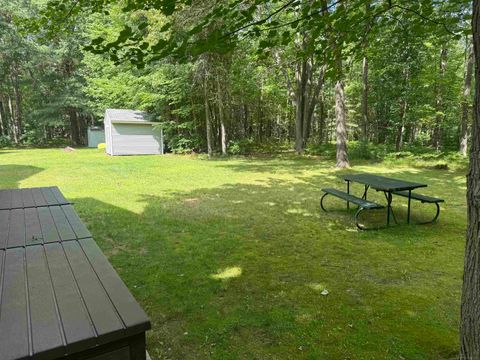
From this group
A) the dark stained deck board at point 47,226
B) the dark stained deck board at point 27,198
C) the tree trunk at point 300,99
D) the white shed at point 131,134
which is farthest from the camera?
the white shed at point 131,134

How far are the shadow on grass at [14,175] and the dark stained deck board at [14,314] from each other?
836cm

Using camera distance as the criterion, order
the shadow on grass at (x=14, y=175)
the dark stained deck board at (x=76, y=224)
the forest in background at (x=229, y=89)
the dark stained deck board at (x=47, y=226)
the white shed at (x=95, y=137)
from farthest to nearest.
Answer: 1. the white shed at (x=95, y=137)
2. the forest in background at (x=229, y=89)
3. the shadow on grass at (x=14, y=175)
4. the dark stained deck board at (x=76, y=224)
5. the dark stained deck board at (x=47, y=226)

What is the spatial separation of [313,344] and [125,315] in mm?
1683

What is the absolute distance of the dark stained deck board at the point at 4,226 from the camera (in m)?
2.52

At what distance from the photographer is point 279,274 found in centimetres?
383

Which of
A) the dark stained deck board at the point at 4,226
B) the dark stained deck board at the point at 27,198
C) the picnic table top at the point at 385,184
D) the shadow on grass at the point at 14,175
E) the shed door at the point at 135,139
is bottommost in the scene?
the shadow on grass at the point at 14,175

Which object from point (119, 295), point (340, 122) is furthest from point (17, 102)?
point (119, 295)

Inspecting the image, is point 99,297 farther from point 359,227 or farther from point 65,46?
point 65,46

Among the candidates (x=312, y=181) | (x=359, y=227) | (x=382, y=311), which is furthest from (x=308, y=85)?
(x=382, y=311)

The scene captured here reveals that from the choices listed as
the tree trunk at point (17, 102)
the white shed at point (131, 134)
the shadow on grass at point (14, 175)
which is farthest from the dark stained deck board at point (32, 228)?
the tree trunk at point (17, 102)

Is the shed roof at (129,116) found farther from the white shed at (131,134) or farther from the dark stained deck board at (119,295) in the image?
the dark stained deck board at (119,295)

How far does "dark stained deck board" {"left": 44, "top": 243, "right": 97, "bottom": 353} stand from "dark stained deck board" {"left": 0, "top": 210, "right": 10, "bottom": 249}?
0.62m

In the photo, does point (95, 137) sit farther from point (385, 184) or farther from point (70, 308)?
point (70, 308)

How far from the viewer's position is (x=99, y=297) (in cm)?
167
